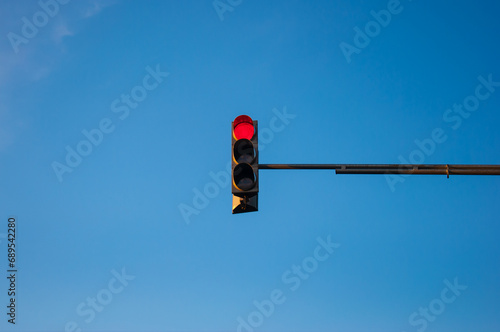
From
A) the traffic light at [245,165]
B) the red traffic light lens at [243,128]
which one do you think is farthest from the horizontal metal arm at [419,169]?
the red traffic light lens at [243,128]

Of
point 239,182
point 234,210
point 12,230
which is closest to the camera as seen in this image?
point 239,182

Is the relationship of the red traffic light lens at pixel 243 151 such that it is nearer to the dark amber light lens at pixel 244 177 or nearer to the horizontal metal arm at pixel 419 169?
the dark amber light lens at pixel 244 177

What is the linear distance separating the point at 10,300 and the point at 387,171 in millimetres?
12953

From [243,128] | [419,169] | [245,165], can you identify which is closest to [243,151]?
[245,165]

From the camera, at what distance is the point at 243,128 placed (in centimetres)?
536

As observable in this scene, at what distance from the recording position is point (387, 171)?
5.23 meters

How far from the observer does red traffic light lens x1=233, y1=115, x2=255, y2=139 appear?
534cm

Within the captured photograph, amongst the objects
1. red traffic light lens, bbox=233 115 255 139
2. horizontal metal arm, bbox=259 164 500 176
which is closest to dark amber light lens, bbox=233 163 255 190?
red traffic light lens, bbox=233 115 255 139

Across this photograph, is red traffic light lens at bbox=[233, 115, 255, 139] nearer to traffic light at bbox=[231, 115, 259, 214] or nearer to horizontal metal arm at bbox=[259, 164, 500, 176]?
traffic light at bbox=[231, 115, 259, 214]

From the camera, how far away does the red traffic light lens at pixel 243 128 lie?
5344 millimetres

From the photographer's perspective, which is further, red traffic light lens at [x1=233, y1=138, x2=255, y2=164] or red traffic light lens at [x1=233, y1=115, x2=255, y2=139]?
red traffic light lens at [x1=233, y1=115, x2=255, y2=139]

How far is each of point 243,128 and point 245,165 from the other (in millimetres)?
525

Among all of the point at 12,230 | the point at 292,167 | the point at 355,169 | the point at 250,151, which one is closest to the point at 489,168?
the point at 355,169

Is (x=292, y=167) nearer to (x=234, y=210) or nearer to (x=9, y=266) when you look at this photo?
(x=234, y=210)
